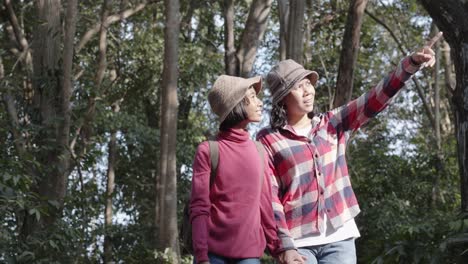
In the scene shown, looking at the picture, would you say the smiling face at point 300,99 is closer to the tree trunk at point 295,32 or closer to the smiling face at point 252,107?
the smiling face at point 252,107

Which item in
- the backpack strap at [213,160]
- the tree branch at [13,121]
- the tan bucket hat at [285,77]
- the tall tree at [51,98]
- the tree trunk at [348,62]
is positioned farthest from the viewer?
the tall tree at [51,98]

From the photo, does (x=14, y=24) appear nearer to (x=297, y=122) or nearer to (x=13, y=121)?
(x=13, y=121)

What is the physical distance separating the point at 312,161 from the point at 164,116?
11.5 meters

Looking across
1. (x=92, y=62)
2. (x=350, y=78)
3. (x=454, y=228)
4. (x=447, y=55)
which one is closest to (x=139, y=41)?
(x=92, y=62)

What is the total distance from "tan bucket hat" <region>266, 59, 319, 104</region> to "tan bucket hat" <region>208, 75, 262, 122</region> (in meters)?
0.13

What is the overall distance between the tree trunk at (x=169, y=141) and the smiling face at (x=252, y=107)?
1067 cm

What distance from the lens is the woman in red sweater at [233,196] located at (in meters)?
3.95

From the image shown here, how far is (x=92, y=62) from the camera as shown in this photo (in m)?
21.0

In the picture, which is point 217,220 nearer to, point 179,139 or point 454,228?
point 454,228

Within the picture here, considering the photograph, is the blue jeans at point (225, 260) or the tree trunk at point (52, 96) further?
the tree trunk at point (52, 96)

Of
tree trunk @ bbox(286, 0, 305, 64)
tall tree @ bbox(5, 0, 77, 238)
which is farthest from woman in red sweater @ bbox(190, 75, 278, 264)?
tree trunk @ bbox(286, 0, 305, 64)

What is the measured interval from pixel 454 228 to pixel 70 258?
21.6 feet

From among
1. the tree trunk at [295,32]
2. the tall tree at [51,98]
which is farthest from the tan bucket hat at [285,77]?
the tree trunk at [295,32]

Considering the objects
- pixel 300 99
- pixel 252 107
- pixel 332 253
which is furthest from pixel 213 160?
pixel 332 253
